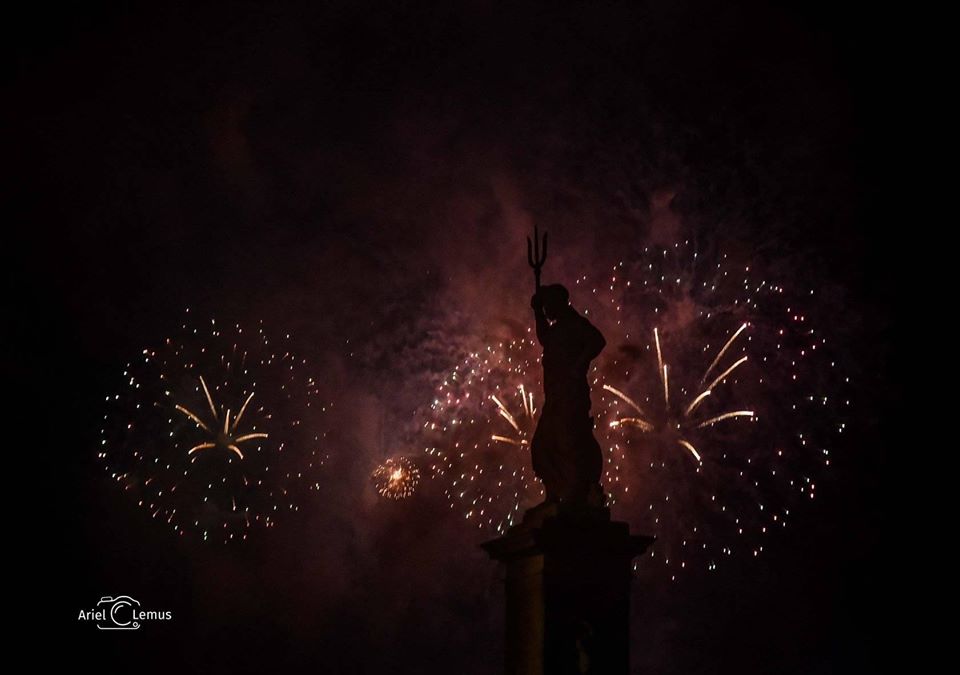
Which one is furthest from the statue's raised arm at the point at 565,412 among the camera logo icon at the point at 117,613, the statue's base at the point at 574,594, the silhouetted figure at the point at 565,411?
the camera logo icon at the point at 117,613

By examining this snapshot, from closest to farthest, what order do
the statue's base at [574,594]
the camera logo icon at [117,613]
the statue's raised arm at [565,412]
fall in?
the statue's base at [574,594]
the statue's raised arm at [565,412]
the camera logo icon at [117,613]

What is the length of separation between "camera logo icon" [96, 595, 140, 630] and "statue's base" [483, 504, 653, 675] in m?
16.0

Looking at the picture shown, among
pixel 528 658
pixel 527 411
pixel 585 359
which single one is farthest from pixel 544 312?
pixel 527 411

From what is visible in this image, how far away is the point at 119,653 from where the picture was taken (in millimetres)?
23891

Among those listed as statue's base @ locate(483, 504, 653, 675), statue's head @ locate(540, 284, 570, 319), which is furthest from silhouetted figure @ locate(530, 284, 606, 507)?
statue's base @ locate(483, 504, 653, 675)

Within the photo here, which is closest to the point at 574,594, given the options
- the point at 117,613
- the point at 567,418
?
the point at 567,418

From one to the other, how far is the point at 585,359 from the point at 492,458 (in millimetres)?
8032

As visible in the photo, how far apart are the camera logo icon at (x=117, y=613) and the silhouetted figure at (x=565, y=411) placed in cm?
1607

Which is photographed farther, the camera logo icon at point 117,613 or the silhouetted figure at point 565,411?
the camera logo icon at point 117,613

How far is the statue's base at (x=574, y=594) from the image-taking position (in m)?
9.55

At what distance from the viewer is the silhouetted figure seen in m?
10.2

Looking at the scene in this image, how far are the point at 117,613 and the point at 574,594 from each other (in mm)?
17135

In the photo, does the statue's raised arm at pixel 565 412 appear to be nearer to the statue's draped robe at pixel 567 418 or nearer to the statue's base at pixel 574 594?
the statue's draped robe at pixel 567 418

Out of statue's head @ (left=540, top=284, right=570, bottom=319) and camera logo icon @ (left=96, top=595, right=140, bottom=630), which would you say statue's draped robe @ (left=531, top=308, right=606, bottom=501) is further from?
camera logo icon @ (left=96, top=595, right=140, bottom=630)
